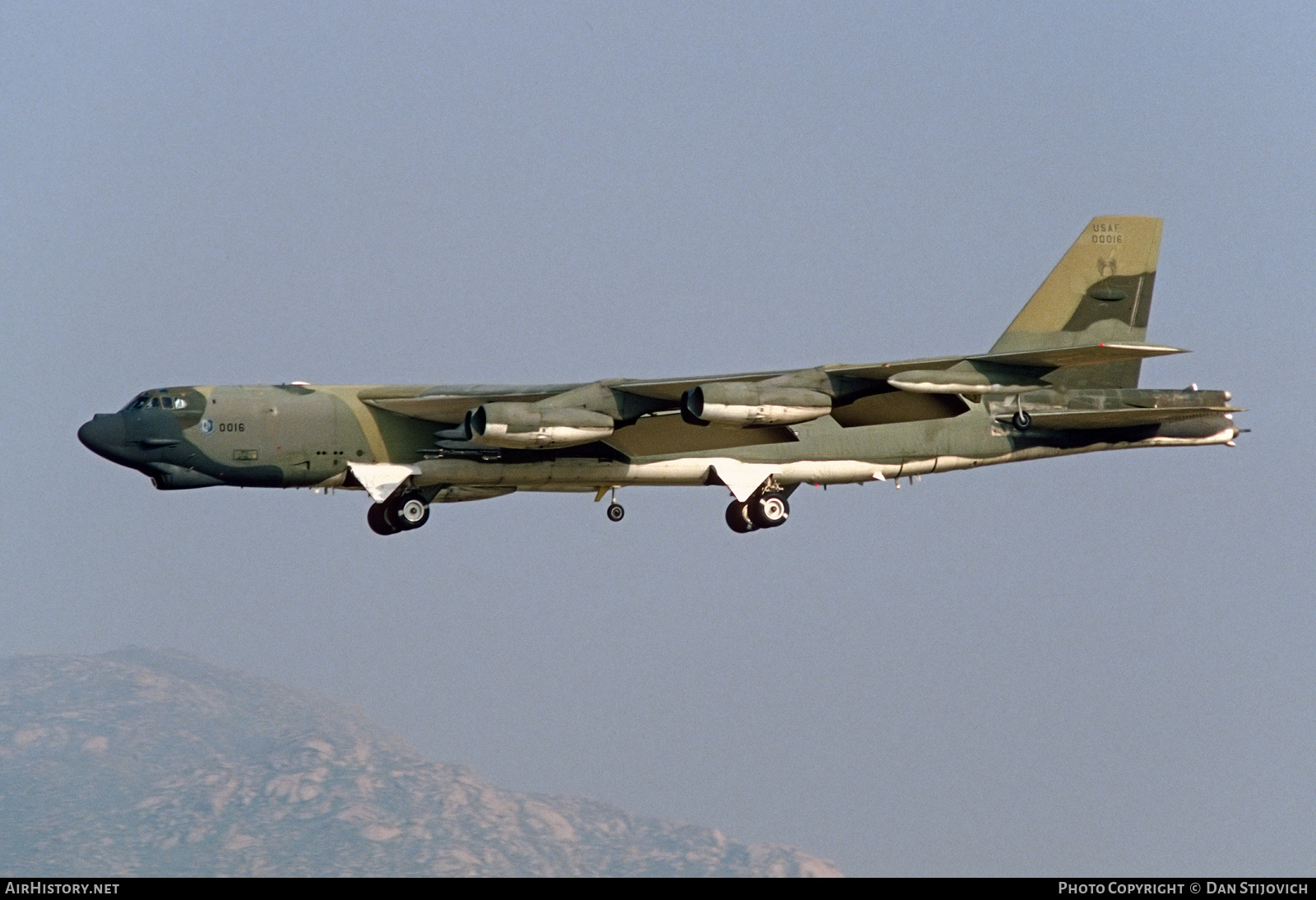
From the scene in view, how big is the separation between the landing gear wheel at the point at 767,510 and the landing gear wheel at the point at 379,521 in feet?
21.6

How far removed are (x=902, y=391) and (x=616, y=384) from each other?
4.75 metres

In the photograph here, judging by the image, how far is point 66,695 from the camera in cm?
19888

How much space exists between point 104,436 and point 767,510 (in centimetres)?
1146

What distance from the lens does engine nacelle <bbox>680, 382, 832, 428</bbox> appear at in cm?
2656

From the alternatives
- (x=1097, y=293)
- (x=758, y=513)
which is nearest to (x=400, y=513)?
(x=758, y=513)

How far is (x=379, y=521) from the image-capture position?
1091 inches

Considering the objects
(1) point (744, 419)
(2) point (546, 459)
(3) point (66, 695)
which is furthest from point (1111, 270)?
(3) point (66, 695)

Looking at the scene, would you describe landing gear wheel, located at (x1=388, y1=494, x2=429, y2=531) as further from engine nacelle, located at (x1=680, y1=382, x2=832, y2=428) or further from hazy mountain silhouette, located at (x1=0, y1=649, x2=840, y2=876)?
hazy mountain silhouette, located at (x1=0, y1=649, x2=840, y2=876)

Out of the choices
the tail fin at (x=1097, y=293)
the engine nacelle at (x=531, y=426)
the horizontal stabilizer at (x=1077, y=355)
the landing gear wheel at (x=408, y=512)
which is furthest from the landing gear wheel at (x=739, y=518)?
the landing gear wheel at (x=408, y=512)

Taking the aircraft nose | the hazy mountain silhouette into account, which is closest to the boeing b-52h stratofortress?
the aircraft nose

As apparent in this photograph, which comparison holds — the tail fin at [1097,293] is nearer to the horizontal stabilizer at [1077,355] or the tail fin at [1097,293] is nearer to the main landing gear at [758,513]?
the horizontal stabilizer at [1077,355]

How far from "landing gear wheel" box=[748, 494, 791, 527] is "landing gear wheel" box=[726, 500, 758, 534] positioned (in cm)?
9

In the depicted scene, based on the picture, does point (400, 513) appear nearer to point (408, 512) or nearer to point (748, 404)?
point (408, 512)

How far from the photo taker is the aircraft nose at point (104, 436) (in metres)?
26.6
